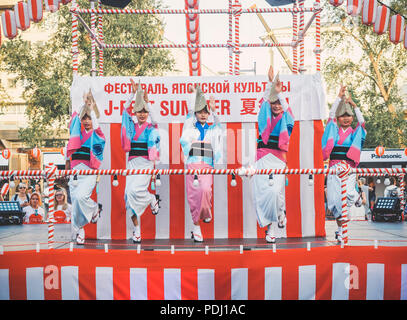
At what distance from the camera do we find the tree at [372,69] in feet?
53.3

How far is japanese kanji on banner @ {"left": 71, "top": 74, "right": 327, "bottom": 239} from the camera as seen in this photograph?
5.43m

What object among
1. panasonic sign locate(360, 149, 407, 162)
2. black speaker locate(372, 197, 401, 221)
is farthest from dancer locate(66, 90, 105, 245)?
panasonic sign locate(360, 149, 407, 162)

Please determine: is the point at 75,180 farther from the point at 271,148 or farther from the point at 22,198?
the point at 22,198

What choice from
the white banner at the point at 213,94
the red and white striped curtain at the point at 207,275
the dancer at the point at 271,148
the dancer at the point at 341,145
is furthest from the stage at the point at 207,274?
the white banner at the point at 213,94

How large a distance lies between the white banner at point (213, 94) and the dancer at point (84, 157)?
412 millimetres

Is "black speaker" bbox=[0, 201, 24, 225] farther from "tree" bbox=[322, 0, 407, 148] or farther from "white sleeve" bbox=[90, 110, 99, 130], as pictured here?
"tree" bbox=[322, 0, 407, 148]

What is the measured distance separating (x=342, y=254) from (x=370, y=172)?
0.78m

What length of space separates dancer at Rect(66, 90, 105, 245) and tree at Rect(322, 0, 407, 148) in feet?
44.3

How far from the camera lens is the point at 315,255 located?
→ 3760mm

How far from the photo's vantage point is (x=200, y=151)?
15.9 ft

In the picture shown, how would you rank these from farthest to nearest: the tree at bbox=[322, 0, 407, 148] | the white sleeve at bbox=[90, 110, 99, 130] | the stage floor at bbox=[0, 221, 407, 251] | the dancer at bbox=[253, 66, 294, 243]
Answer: the tree at bbox=[322, 0, 407, 148] < the white sleeve at bbox=[90, 110, 99, 130] < the dancer at bbox=[253, 66, 294, 243] < the stage floor at bbox=[0, 221, 407, 251]

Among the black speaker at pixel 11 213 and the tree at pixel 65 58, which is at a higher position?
the tree at pixel 65 58

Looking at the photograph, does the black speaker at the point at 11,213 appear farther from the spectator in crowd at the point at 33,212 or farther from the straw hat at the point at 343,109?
the straw hat at the point at 343,109
